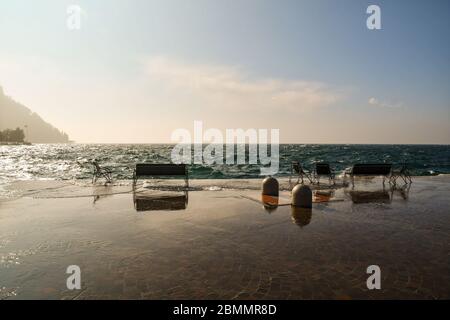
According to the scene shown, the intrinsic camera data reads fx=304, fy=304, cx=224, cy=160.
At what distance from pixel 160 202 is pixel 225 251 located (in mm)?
5916

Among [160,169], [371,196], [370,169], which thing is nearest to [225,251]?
[160,169]

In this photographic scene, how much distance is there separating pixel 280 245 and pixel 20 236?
593 cm

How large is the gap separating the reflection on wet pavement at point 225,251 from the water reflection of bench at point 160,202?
20cm

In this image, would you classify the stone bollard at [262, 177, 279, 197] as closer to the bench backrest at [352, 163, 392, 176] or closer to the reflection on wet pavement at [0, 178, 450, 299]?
the reflection on wet pavement at [0, 178, 450, 299]

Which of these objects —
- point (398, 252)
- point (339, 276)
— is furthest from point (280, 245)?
point (398, 252)

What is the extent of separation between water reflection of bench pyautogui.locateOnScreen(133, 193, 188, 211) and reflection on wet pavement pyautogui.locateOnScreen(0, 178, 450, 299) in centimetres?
20

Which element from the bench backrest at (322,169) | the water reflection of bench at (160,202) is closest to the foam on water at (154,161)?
the bench backrest at (322,169)

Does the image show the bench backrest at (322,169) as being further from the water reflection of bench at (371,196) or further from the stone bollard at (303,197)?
the stone bollard at (303,197)

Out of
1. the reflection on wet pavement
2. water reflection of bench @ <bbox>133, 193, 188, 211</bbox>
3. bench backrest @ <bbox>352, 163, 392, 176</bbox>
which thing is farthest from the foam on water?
the reflection on wet pavement

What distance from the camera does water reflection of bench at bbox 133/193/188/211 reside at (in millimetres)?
10242

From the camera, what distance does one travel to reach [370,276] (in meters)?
4.82
